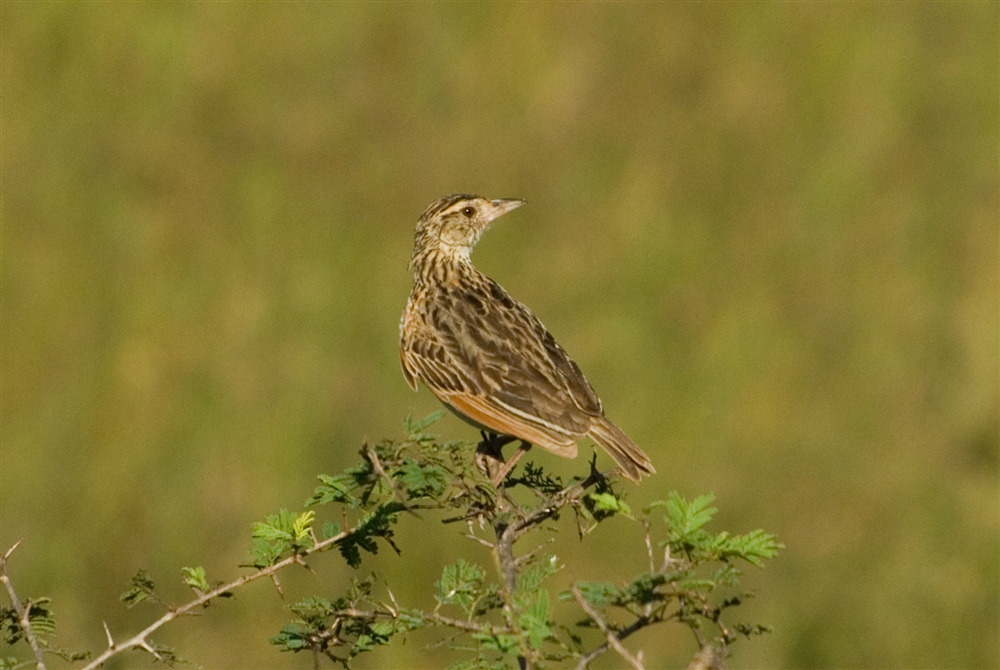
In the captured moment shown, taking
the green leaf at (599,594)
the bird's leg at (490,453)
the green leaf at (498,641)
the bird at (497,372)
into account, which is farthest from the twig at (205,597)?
the bird's leg at (490,453)

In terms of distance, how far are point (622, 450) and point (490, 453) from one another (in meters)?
0.60

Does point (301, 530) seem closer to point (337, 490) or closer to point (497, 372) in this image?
point (337, 490)

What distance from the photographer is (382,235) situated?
37.9 ft

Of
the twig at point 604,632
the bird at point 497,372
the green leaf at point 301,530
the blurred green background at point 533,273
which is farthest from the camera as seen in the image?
the blurred green background at point 533,273

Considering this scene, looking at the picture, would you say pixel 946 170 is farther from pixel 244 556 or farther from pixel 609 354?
pixel 244 556

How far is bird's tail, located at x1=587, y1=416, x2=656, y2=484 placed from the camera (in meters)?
5.23

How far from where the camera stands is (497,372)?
5.98 metres

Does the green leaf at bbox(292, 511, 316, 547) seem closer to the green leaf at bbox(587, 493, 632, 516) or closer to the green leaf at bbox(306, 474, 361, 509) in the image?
the green leaf at bbox(306, 474, 361, 509)

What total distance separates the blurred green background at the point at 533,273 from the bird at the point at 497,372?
9.37ft

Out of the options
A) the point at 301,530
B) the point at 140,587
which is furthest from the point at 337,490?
the point at 140,587

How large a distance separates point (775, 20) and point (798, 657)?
A: 737 cm

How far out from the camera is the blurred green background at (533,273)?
30.7ft

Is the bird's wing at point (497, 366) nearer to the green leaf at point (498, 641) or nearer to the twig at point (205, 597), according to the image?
the twig at point (205, 597)

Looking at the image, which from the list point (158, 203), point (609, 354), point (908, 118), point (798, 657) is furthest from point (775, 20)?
point (798, 657)
